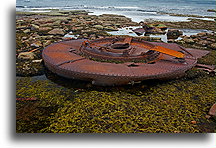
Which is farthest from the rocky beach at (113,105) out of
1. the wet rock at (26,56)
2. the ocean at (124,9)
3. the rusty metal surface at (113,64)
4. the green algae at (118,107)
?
the ocean at (124,9)

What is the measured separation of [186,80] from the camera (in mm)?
7574

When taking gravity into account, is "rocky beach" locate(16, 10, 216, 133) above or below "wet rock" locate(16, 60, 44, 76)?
above

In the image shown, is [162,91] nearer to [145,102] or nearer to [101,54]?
[145,102]

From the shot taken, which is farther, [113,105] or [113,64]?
[113,64]

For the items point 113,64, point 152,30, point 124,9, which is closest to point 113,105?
point 113,64

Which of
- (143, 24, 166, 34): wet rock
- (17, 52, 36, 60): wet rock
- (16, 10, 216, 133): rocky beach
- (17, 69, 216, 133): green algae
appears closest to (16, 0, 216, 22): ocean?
(17, 52, 36, 60): wet rock

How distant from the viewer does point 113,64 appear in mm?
7094

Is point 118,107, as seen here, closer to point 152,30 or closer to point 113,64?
point 113,64

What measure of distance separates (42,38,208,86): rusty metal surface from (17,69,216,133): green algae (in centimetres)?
49

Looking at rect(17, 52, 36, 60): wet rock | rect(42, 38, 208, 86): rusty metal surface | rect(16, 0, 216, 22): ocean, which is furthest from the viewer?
rect(16, 0, 216, 22): ocean

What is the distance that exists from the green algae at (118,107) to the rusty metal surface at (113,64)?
0.49 meters

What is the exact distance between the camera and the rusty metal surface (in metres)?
6.38

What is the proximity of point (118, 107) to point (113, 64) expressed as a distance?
1.97 meters

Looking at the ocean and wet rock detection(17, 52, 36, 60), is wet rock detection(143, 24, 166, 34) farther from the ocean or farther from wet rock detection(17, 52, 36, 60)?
wet rock detection(17, 52, 36, 60)
